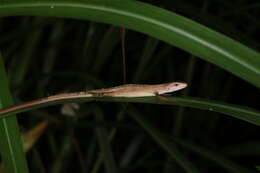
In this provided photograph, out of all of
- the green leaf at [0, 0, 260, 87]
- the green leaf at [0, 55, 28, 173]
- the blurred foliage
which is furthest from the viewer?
the blurred foliage

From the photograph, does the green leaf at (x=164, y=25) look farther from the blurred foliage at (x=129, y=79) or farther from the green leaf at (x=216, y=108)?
the blurred foliage at (x=129, y=79)

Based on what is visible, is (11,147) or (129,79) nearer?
(11,147)

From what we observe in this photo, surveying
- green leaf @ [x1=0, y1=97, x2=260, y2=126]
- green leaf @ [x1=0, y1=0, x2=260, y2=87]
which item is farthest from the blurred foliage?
green leaf @ [x1=0, y1=0, x2=260, y2=87]

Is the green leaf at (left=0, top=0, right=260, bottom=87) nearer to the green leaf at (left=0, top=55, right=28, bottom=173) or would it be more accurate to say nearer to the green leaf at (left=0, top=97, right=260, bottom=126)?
the green leaf at (left=0, top=97, right=260, bottom=126)

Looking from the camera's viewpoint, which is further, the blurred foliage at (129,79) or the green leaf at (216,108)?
the blurred foliage at (129,79)

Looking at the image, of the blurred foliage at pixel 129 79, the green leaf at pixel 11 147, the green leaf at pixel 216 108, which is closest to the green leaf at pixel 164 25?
the green leaf at pixel 216 108

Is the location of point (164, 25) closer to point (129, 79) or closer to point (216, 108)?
point (216, 108)

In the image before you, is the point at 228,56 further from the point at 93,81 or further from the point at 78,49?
the point at 78,49

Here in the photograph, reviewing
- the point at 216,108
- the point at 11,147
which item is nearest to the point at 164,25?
the point at 216,108

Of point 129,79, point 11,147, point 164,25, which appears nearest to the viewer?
→ point 164,25
